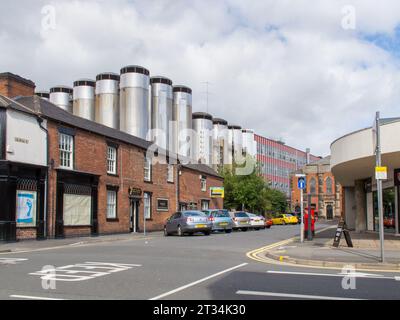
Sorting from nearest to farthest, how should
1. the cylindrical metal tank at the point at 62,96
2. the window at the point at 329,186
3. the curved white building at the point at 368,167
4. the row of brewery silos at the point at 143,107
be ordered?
the curved white building at the point at 368,167
the row of brewery silos at the point at 143,107
the cylindrical metal tank at the point at 62,96
the window at the point at 329,186

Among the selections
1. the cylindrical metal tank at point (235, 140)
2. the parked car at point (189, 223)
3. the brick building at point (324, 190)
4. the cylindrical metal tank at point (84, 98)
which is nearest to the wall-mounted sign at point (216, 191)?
the parked car at point (189, 223)

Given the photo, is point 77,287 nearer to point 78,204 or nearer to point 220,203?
point 78,204

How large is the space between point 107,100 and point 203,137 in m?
15.4

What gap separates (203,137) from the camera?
68312 mm

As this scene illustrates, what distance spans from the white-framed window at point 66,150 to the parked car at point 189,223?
658 cm

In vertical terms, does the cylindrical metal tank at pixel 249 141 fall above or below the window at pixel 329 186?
above

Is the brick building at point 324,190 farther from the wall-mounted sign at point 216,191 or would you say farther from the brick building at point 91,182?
the brick building at point 91,182

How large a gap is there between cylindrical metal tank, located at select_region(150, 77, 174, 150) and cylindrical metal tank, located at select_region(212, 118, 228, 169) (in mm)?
10082

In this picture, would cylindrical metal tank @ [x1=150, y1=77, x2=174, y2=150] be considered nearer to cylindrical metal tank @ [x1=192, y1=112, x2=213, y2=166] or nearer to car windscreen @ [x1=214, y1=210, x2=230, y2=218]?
cylindrical metal tank @ [x1=192, y1=112, x2=213, y2=166]

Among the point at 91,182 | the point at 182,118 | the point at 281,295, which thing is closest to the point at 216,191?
the point at 182,118

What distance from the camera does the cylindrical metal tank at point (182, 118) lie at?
200 ft

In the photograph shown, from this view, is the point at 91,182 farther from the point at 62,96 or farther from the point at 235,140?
the point at 235,140

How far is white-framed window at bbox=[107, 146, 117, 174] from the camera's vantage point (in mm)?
30250
